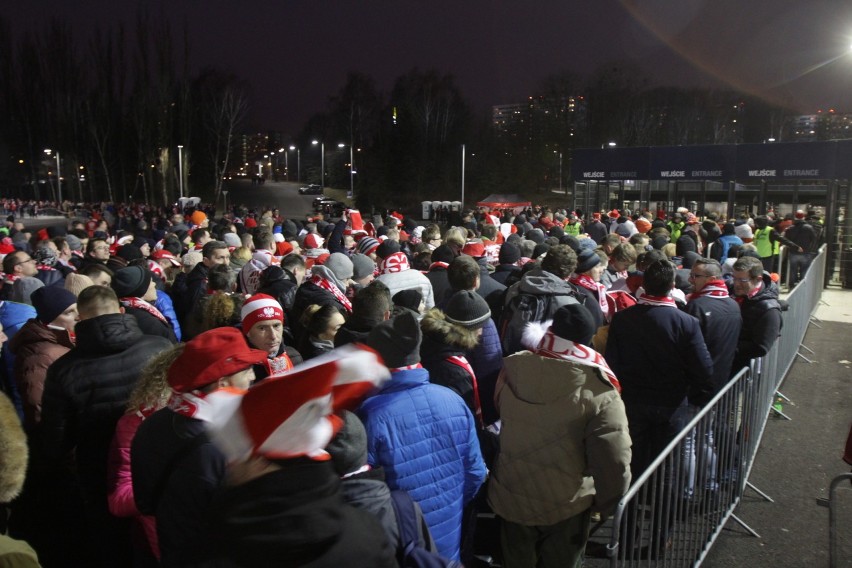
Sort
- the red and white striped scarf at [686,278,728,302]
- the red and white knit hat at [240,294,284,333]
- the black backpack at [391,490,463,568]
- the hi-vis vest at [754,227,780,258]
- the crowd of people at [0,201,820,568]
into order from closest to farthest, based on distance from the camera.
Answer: the crowd of people at [0,201,820,568] → the black backpack at [391,490,463,568] → the red and white knit hat at [240,294,284,333] → the red and white striped scarf at [686,278,728,302] → the hi-vis vest at [754,227,780,258]

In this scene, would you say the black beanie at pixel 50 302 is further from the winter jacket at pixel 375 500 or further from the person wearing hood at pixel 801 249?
the person wearing hood at pixel 801 249

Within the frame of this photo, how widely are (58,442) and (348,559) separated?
8.76 ft

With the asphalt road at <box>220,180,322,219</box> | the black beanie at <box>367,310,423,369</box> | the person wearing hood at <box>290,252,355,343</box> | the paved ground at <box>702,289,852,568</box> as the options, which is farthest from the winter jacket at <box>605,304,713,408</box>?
the asphalt road at <box>220,180,322,219</box>

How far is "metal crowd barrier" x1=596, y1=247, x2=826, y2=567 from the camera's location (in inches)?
147

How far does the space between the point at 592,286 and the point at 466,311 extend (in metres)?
2.24

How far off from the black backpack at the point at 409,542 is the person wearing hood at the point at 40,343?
2890 mm

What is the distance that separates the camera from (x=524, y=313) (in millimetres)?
5273

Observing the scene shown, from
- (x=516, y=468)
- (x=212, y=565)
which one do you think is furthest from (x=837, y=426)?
(x=212, y=565)

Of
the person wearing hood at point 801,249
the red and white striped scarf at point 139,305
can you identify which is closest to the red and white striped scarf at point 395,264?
the red and white striped scarf at point 139,305

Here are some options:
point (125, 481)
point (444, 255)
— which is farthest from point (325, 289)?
point (125, 481)

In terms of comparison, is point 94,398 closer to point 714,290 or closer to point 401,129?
point 714,290

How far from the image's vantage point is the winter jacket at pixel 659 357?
15.1 feet

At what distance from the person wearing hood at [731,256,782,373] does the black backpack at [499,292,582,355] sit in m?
1.64

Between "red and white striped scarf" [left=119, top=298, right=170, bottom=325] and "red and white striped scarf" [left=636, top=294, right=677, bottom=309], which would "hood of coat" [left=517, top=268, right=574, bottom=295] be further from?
"red and white striped scarf" [left=119, top=298, right=170, bottom=325]
